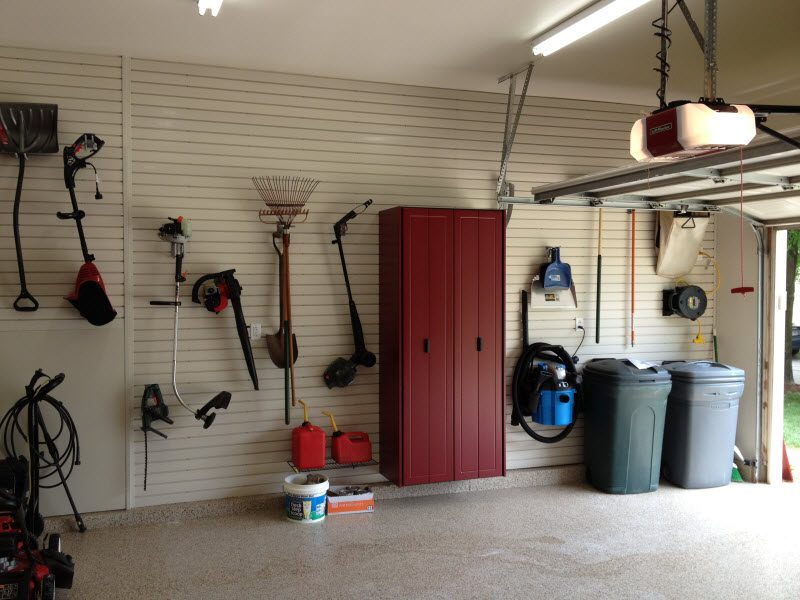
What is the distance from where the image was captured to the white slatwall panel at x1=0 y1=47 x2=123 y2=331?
4.83 metres

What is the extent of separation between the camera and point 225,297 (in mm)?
5211

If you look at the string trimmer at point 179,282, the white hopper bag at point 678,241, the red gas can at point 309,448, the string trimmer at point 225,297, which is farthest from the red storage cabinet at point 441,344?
the white hopper bag at point 678,241

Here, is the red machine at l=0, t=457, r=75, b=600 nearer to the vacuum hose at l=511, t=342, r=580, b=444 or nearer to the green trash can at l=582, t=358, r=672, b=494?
the vacuum hose at l=511, t=342, r=580, b=444

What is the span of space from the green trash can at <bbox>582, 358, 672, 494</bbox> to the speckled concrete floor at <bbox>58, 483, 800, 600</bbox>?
0.56 ft

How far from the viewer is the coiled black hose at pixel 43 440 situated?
14.9ft

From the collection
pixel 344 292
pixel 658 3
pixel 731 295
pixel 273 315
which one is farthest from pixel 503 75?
pixel 731 295

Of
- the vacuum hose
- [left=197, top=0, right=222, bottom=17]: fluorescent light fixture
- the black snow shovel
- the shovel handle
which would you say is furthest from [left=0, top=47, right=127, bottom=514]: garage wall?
the vacuum hose

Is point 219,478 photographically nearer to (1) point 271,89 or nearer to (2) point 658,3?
(1) point 271,89

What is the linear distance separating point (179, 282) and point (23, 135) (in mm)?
1391

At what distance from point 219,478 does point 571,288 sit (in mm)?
3367

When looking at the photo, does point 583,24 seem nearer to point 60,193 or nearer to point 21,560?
point 60,193

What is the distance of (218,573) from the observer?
4.25m

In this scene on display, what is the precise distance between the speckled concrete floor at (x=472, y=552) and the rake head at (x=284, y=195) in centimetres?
225

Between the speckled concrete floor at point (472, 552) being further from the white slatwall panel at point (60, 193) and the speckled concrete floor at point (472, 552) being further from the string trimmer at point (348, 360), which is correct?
the white slatwall panel at point (60, 193)
